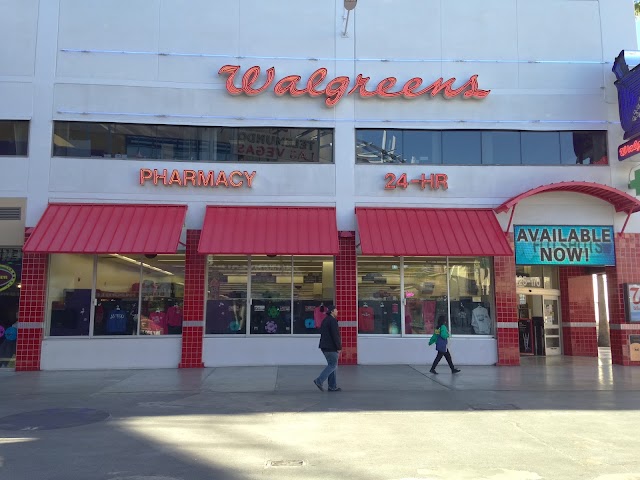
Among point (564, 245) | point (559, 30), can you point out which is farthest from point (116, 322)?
point (559, 30)

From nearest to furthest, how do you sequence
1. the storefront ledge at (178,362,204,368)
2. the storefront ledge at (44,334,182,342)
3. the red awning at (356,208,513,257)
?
the red awning at (356,208,513,257), the storefront ledge at (44,334,182,342), the storefront ledge at (178,362,204,368)

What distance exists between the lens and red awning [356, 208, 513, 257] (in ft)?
45.7

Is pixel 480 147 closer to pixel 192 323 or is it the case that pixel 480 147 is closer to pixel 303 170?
pixel 303 170

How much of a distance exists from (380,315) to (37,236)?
9.17 m

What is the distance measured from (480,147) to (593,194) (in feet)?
11.1

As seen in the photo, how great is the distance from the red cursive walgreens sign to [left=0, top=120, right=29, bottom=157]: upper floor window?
5.58 m

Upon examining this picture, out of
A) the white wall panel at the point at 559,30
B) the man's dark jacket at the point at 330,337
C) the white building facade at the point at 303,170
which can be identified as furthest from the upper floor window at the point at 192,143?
the white wall panel at the point at 559,30

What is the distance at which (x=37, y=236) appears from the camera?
1352 centimetres

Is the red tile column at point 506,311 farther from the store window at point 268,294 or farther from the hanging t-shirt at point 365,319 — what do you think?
the store window at point 268,294

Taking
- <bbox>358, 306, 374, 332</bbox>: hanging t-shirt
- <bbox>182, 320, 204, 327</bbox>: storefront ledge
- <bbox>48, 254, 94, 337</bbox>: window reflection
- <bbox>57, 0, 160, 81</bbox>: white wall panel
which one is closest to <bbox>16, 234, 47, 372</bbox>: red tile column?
<bbox>48, 254, 94, 337</bbox>: window reflection

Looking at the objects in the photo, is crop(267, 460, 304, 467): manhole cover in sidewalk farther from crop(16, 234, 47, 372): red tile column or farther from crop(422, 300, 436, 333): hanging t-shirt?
crop(16, 234, 47, 372): red tile column

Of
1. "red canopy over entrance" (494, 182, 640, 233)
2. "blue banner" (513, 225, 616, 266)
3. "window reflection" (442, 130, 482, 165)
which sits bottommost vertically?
"blue banner" (513, 225, 616, 266)

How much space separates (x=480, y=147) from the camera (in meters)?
15.6

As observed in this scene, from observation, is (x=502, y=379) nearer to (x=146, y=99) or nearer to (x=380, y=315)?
(x=380, y=315)
